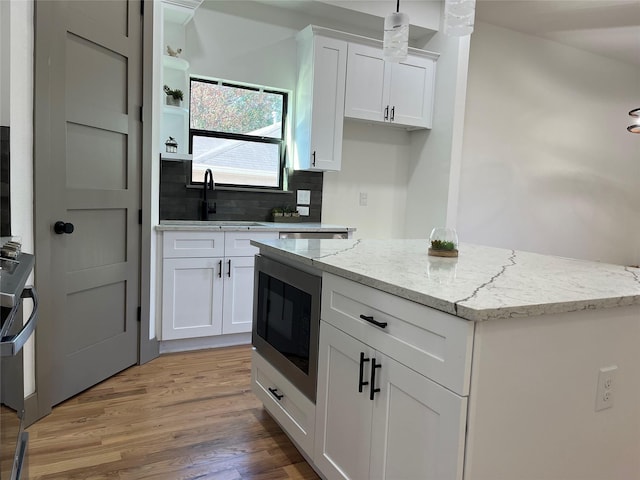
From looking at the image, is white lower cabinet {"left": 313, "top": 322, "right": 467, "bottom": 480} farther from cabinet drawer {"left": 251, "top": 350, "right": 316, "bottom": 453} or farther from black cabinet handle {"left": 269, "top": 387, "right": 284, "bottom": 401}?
black cabinet handle {"left": 269, "top": 387, "right": 284, "bottom": 401}

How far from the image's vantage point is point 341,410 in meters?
1.58

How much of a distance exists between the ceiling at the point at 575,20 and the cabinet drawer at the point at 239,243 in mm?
2855

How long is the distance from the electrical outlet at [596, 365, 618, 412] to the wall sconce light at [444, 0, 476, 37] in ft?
4.65

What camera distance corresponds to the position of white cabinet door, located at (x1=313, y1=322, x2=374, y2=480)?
146cm

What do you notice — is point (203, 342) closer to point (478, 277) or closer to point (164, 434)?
point (164, 434)

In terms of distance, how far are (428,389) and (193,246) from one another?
229 centimetres

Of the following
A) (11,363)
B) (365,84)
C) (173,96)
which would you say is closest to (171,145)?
(173,96)

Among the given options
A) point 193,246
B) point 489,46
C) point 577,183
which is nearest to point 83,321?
point 193,246

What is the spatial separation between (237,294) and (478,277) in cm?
215

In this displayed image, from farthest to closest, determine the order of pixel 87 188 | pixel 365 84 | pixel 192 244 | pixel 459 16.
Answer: pixel 365 84
pixel 192 244
pixel 87 188
pixel 459 16

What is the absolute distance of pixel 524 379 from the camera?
1142 millimetres

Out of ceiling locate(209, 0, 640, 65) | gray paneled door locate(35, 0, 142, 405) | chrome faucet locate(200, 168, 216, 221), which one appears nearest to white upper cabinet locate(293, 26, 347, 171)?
ceiling locate(209, 0, 640, 65)

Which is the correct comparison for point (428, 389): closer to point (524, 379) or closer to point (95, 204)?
point (524, 379)

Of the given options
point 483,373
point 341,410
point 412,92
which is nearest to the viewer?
point 483,373
